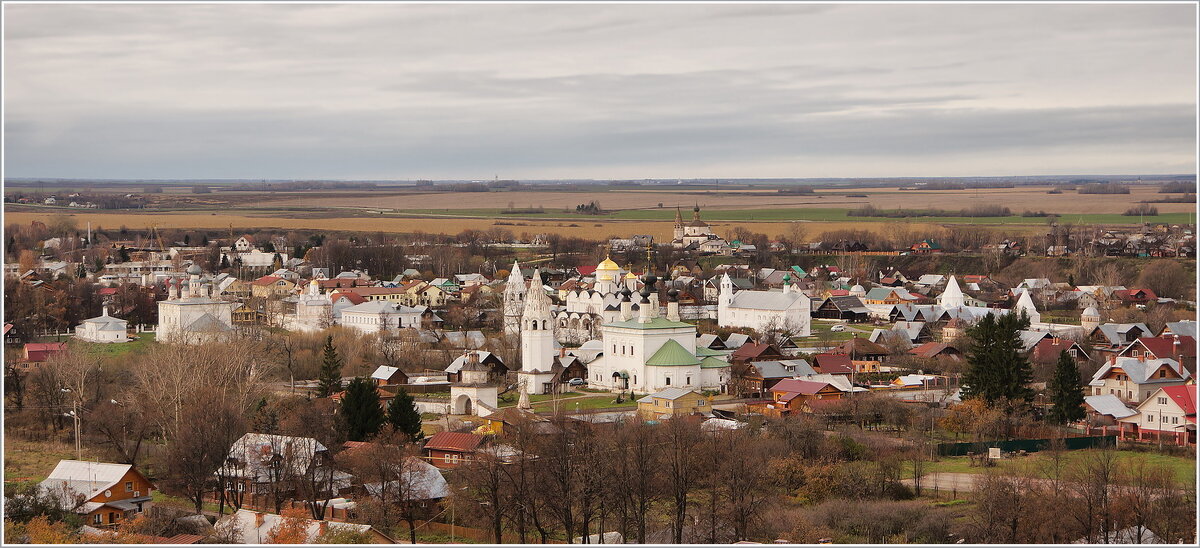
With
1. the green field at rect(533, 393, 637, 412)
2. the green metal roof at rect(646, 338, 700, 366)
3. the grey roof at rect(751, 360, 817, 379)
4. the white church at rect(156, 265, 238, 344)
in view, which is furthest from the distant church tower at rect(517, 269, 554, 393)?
the white church at rect(156, 265, 238, 344)

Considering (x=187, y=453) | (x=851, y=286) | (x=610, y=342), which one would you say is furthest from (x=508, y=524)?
(x=851, y=286)

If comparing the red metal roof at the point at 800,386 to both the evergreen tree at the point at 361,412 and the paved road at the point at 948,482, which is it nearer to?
the paved road at the point at 948,482

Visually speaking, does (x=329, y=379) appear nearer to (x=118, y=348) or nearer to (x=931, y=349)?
Answer: (x=118, y=348)

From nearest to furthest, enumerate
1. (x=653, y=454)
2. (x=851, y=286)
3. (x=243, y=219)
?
1. (x=653, y=454)
2. (x=851, y=286)
3. (x=243, y=219)

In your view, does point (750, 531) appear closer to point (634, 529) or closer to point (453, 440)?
point (634, 529)

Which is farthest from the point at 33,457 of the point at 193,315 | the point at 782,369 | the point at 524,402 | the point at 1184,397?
the point at 1184,397
